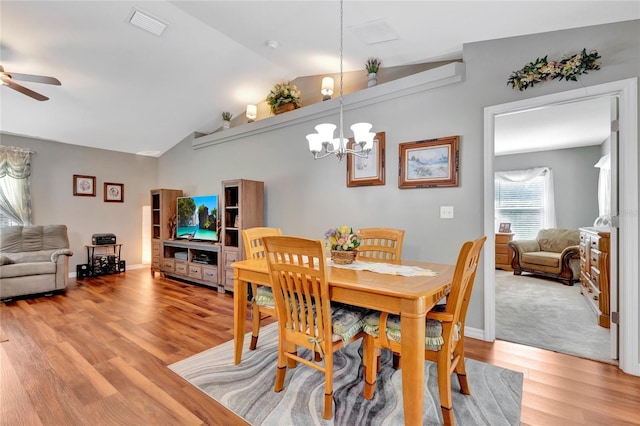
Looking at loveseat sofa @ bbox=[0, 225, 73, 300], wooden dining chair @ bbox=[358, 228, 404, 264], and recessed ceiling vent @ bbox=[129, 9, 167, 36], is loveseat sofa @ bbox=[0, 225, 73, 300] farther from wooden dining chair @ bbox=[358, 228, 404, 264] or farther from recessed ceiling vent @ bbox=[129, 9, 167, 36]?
wooden dining chair @ bbox=[358, 228, 404, 264]

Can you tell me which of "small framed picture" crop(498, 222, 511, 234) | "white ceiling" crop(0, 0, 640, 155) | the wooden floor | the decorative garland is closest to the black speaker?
the wooden floor

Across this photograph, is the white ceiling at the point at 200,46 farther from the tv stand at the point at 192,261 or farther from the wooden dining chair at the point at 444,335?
the tv stand at the point at 192,261

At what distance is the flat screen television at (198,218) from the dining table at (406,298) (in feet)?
9.97

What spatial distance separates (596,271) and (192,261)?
5.40m

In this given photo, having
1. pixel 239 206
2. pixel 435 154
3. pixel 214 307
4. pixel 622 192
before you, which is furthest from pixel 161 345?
pixel 622 192

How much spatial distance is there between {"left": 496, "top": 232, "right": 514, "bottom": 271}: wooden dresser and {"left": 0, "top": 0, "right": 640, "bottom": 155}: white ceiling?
435 cm

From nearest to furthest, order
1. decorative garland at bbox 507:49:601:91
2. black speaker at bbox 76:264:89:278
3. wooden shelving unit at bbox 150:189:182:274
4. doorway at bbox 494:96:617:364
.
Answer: decorative garland at bbox 507:49:601:91 → doorway at bbox 494:96:617:364 → black speaker at bbox 76:264:89:278 → wooden shelving unit at bbox 150:189:182:274

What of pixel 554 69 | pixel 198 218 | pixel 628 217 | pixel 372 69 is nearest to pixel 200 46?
pixel 372 69

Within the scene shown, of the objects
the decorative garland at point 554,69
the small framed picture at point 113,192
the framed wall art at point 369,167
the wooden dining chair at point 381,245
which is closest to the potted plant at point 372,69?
the framed wall art at point 369,167

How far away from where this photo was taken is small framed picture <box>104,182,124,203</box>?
19.2 ft

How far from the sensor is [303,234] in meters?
4.12

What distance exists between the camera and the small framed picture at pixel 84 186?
549cm

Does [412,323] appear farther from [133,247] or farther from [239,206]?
[133,247]

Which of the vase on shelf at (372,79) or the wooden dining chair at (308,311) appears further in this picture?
the vase on shelf at (372,79)
